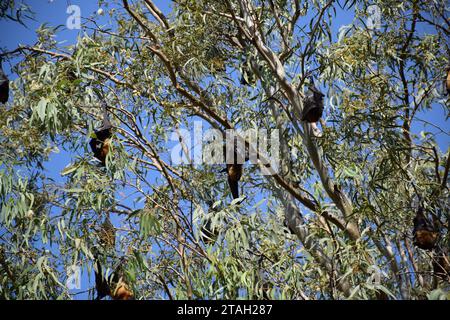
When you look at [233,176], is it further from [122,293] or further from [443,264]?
[443,264]

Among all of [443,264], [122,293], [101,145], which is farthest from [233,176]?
[443,264]

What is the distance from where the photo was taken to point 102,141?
6.04m

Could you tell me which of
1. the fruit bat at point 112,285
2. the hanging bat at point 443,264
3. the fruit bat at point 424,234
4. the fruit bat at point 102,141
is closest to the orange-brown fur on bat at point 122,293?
the fruit bat at point 112,285

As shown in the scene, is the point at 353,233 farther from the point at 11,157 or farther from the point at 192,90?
the point at 11,157

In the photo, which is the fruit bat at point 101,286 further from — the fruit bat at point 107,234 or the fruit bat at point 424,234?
the fruit bat at point 424,234

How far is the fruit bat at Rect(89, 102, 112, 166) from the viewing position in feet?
19.6

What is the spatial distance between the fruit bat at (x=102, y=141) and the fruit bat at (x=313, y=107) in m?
1.57

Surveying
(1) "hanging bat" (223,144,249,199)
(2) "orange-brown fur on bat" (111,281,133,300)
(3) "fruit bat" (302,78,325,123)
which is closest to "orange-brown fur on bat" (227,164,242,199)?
(1) "hanging bat" (223,144,249,199)

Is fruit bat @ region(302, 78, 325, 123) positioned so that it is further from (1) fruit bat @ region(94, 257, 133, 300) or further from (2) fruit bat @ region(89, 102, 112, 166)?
(1) fruit bat @ region(94, 257, 133, 300)

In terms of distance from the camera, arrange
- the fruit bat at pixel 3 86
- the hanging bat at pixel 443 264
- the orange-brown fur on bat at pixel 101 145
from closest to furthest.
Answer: the hanging bat at pixel 443 264 → the orange-brown fur on bat at pixel 101 145 → the fruit bat at pixel 3 86

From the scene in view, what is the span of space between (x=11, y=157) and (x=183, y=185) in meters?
1.71

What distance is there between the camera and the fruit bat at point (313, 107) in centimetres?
640

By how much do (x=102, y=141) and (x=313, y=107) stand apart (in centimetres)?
169

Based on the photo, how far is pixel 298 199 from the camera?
655cm
